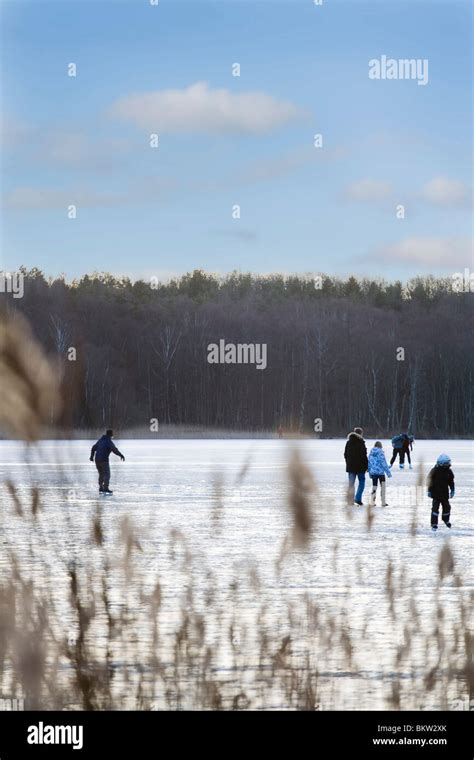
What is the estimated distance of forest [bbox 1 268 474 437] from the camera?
8631 centimetres

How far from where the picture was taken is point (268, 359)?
300 feet

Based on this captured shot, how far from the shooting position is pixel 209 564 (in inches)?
401

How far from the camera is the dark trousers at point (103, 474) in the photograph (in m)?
18.9

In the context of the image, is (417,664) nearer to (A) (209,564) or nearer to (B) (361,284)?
(A) (209,564)

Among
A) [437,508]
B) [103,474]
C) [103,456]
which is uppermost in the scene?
[103,456]

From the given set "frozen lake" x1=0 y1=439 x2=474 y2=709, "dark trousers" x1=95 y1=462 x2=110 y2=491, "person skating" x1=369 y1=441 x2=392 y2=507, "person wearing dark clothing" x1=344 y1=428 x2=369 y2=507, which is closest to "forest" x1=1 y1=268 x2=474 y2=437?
"dark trousers" x1=95 y1=462 x2=110 y2=491

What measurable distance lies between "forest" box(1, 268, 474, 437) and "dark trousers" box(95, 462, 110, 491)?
197 feet

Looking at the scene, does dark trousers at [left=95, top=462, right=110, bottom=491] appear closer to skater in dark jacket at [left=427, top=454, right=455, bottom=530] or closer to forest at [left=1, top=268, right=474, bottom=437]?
skater in dark jacket at [left=427, top=454, right=455, bottom=530]

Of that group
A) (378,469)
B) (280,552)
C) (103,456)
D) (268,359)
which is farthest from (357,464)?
(268,359)

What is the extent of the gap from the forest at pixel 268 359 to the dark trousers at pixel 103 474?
59.9 metres

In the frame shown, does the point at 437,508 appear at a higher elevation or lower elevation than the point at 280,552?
lower

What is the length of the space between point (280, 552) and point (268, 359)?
3378 inches

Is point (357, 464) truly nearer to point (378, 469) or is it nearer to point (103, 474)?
point (378, 469)

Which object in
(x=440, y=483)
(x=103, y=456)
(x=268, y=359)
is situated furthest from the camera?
(x=268, y=359)
